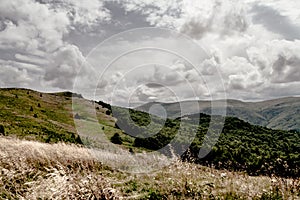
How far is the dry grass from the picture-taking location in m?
6.74

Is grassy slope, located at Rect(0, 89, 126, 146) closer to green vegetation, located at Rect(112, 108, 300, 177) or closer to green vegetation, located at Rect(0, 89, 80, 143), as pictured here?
green vegetation, located at Rect(0, 89, 80, 143)

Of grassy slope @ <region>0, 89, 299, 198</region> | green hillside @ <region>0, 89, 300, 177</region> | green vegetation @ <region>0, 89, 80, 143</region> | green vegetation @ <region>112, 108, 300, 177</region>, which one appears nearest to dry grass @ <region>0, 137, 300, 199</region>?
grassy slope @ <region>0, 89, 299, 198</region>

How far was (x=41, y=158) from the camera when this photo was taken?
13.4 m

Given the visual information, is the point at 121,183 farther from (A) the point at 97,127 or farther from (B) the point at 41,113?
(B) the point at 41,113

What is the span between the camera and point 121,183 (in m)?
10.8

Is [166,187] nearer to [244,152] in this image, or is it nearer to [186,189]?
[186,189]

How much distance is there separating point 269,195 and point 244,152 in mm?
106400

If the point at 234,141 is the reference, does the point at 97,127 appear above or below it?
above

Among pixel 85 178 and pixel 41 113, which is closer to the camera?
pixel 85 178

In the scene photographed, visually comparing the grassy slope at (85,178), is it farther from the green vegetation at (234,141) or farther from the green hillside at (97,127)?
the green hillside at (97,127)

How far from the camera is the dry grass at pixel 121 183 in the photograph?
6742mm

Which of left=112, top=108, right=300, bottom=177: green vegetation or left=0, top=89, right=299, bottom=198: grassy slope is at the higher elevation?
left=0, top=89, right=299, bottom=198: grassy slope

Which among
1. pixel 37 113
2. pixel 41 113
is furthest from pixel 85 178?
pixel 41 113

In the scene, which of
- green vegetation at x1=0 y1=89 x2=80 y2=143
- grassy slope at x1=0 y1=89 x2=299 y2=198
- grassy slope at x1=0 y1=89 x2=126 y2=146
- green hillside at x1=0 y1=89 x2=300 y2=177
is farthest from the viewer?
grassy slope at x1=0 y1=89 x2=126 y2=146
